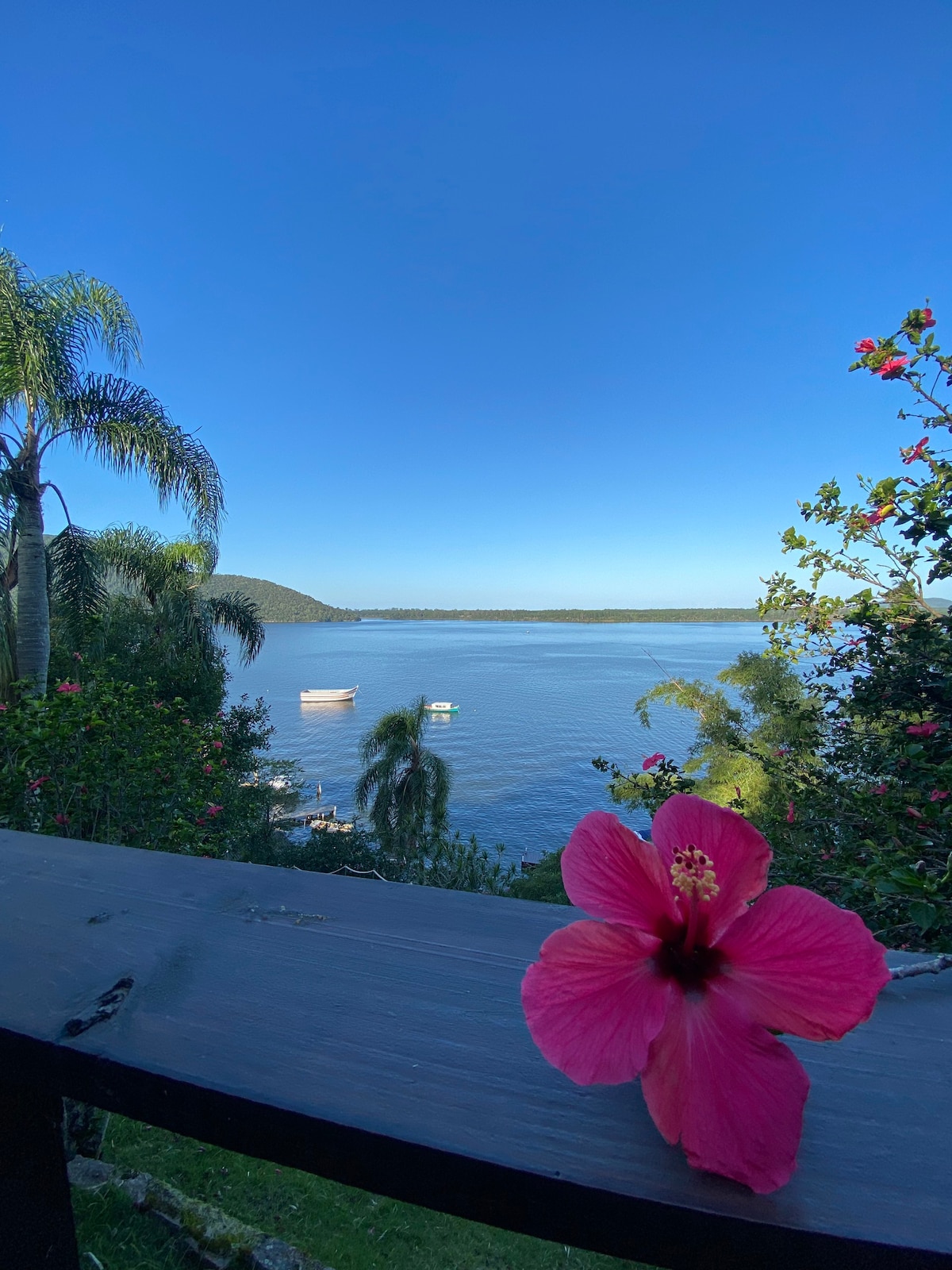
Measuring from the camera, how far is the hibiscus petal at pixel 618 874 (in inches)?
15.0

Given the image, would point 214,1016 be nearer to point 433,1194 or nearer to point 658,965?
point 433,1194

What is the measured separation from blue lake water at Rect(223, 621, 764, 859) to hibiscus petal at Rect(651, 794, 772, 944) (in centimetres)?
326

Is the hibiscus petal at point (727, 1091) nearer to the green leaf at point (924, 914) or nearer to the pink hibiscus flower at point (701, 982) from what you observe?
the pink hibiscus flower at point (701, 982)

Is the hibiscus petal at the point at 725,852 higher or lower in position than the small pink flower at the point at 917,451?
lower

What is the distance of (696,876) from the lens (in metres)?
0.36

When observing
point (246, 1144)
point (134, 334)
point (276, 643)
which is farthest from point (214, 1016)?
point (276, 643)

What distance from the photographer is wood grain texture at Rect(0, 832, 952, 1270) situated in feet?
1.10

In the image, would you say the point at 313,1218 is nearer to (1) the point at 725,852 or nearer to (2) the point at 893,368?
(1) the point at 725,852

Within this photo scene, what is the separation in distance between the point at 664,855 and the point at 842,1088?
213 mm

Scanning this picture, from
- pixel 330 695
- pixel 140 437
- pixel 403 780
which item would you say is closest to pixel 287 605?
pixel 330 695

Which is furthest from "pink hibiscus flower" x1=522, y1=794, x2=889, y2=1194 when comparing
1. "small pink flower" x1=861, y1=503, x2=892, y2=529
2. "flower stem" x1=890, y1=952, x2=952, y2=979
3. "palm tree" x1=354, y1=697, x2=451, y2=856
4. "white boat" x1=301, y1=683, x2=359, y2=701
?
"white boat" x1=301, y1=683, x2=359, y2=701

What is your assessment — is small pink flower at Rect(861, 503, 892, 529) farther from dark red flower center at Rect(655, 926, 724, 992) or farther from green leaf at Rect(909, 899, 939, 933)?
dark red flower center at Rect(655, 926, 724, 992)

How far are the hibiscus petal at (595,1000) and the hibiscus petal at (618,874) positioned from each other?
18 mm

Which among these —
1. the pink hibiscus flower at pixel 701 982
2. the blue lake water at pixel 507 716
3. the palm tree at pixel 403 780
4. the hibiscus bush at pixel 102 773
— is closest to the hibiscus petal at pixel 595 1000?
the pink hibiscus flower at pixel 701 982
